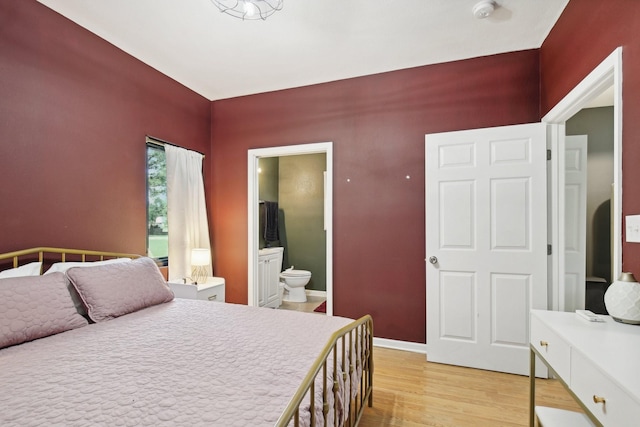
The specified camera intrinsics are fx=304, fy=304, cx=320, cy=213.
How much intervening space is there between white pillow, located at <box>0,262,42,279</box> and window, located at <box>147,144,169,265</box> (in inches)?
41.7

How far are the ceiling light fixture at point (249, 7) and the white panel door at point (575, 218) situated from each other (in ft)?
8.30

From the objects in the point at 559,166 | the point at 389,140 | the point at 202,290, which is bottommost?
the point at 202,290

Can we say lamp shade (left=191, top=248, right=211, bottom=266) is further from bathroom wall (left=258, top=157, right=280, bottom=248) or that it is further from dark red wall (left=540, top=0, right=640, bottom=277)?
dark red wall (left=540, top=0, right=640, bottom=277)

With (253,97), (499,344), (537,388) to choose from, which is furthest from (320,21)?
(537,388)

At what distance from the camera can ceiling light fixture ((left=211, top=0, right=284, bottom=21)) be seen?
2.03 metres

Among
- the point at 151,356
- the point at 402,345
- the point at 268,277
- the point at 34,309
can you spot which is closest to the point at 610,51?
the point at 402,345

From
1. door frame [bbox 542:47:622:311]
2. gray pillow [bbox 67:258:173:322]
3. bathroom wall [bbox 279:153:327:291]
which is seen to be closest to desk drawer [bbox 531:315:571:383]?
door frame [bbox 542:47:622:311]

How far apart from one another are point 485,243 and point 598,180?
2016mm

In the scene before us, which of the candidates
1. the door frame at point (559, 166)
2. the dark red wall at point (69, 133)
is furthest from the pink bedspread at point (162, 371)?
the door frame at point (559, 166)

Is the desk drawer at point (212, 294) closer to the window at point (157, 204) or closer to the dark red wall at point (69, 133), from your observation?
the window at point (157, 204)

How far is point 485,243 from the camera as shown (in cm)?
254

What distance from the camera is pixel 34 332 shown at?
153cm

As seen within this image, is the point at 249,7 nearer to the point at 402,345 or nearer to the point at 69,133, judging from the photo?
the point at 69,133

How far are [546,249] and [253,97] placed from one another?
3.25 m
